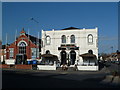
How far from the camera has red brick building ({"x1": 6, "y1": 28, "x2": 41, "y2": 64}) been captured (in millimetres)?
48812

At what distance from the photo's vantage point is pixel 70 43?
43656 mm

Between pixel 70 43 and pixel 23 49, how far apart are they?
12683mm

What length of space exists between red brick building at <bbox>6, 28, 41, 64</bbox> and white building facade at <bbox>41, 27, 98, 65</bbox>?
15.4 feet

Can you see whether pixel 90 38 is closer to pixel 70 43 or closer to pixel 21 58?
pixel 70 43

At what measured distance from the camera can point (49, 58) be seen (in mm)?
44781

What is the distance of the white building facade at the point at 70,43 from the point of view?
140 ft

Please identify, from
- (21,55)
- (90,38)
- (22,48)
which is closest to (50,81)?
(90,38)

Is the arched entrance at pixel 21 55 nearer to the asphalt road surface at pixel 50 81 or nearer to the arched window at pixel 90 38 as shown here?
the arched window at pixel 90 38

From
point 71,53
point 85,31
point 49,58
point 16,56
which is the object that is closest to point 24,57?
point 16,56

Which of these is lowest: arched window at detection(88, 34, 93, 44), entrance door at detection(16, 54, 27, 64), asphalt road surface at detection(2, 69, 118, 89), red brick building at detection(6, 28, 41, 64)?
asphalt road surface at detection(2, 69, 118, 89)

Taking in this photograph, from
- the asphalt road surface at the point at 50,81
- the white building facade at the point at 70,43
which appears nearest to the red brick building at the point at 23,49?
the white building facade at the point at 70,43

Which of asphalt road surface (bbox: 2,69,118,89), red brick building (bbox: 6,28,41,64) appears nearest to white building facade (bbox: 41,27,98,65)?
red brick building (bbox: 6,28,41,64)

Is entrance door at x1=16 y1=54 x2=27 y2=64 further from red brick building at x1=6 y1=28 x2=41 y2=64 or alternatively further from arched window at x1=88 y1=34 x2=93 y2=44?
arched window at x1=88 y1=34 x2=93 y2=44

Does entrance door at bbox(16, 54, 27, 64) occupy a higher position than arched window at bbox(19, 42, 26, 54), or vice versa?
arched window at bbox(19, 42, 26, 54)
